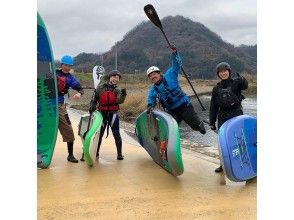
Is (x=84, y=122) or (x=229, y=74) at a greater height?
(x=229, y=74)

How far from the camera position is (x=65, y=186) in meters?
4.40

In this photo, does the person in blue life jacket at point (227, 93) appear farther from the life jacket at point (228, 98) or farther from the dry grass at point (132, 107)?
the dry grass at point (132, 107)

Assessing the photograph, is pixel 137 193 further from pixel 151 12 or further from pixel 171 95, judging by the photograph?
pixel 151 12

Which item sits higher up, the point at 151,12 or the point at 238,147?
the point at 151,12

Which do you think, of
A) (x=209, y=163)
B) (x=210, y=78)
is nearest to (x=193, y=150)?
(x=209, y=163)

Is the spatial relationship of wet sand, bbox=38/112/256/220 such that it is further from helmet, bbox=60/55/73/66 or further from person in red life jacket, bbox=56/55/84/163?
helmet, bbox=60/55/73/66

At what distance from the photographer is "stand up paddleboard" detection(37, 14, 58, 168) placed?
533 cm

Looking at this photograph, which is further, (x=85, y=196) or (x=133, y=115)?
(x=133, y=115)

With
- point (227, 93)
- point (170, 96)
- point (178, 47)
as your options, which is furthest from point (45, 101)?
point (178, 47)

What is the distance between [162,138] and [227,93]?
882 millimetres

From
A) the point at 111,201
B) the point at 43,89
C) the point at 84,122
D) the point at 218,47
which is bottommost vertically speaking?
the point at 111,201

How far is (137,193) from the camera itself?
4.15m
